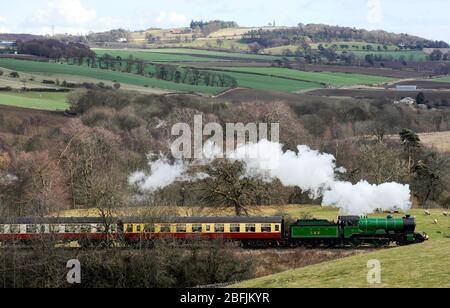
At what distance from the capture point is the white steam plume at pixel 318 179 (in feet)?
209

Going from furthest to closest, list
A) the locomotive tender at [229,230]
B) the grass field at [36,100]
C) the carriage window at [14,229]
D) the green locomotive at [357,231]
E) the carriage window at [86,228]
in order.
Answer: the grass field at [36,100], the carriage window at [86,228], the carriage window at [14,229], the locomotive tender at [229,230], the green locomotive at [357,231]

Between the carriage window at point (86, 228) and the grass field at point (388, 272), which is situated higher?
the grass field at point (388, 272)

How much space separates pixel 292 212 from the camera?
80.9 m

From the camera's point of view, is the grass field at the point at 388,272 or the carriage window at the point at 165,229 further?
the carriage window at the point at 165,229

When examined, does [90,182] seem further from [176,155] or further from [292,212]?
[292,212]

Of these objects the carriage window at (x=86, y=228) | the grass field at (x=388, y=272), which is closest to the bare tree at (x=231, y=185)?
the carriage window at (x=86, y=228)

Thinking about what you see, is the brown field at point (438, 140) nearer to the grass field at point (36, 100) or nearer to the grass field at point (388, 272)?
the grass field at point (36, 100)

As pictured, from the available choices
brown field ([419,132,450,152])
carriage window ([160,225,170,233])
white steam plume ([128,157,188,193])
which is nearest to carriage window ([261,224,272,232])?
carriage window ([160,225,170,233])

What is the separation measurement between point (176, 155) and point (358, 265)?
52.4 meters

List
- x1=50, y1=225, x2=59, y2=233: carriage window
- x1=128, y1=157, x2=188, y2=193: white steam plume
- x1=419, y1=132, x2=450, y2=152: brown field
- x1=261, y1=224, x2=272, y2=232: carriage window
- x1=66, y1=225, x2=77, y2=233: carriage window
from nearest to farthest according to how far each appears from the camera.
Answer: x1=50, y1=225, x2=59, y2=233: carriage window → x1=261, y1=224, x2=272, y2=232: carriage window → x1=66, y1=225, x2=77, y2=233: carriage window → x1=128, y1=157, x2=188, y2=193: white steam plume → x1=419, y1=132, x2=450, y2=152: brown field

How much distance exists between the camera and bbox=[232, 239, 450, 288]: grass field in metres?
40.5

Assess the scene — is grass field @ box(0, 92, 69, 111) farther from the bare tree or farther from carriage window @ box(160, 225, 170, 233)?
carriage window @ box(160, 225, 170, 233)

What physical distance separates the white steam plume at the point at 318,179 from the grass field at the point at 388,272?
10.0m

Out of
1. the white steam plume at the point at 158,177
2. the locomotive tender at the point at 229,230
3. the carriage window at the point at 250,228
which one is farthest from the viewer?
the white steam plume at the point at 158,177
